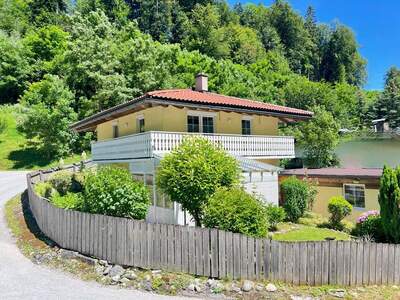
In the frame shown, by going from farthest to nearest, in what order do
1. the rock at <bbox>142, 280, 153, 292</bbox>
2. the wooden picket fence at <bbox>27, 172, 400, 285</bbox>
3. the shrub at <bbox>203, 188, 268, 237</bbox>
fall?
the shrub at <bbox>203, 188, 268, 237</bbox>, the rock at <bbox>142, 280, 153, 292</bbox>, the wooden picket fence at <bbox>27, 172, 400, 285</bbox>

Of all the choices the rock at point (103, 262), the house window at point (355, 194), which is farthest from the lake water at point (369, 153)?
the rock at point (103, 262)

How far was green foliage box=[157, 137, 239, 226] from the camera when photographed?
1384 centimetres

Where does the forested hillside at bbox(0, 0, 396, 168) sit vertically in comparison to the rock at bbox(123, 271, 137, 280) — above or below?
above

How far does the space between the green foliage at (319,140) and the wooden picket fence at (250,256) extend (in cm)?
2698

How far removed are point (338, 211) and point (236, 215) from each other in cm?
1073

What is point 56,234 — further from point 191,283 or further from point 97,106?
point 97,106

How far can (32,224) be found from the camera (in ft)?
59.0

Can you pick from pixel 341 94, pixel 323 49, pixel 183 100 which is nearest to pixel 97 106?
pixel 183 100

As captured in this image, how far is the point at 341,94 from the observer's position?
252 feet

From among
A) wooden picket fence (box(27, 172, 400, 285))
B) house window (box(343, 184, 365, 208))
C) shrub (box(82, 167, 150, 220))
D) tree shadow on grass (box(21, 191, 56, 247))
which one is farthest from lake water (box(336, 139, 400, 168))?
tree shadow on grass (box(21, 191, 56, 247))

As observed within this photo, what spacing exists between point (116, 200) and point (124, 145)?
787cm

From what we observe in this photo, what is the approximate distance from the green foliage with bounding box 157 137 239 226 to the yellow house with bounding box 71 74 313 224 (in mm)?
2403

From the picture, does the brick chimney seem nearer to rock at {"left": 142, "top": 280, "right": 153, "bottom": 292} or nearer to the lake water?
the lake water

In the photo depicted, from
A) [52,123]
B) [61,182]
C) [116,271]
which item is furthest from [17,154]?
[116,271]
